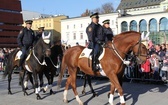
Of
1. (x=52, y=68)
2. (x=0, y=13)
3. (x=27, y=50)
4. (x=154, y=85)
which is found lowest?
(x=154, y=85)

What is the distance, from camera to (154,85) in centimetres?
1224

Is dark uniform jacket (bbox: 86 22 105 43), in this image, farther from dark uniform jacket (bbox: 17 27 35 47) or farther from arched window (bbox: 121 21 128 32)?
arched window (bbox: 121 21 128 32)

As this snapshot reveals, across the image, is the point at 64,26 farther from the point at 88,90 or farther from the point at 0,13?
the point at 88,90

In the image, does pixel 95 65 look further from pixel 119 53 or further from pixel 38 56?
pixel 38 56

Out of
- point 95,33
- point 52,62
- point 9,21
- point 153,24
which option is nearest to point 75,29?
point 9,21

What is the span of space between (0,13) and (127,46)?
78139 millimetres

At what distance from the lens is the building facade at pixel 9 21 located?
79.3m

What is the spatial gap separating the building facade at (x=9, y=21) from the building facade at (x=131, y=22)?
53.3 feet

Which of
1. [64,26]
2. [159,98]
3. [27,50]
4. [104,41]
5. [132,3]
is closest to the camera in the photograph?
→ [104,41]

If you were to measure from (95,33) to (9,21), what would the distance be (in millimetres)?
78009

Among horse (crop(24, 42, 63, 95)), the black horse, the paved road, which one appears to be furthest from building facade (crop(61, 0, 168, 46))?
the black horse

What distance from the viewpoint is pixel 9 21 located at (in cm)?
8238

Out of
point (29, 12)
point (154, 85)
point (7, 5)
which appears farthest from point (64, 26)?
point (154, 85)

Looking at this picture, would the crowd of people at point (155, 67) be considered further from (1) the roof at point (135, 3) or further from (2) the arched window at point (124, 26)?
(1) the roof at point (135, 3)
